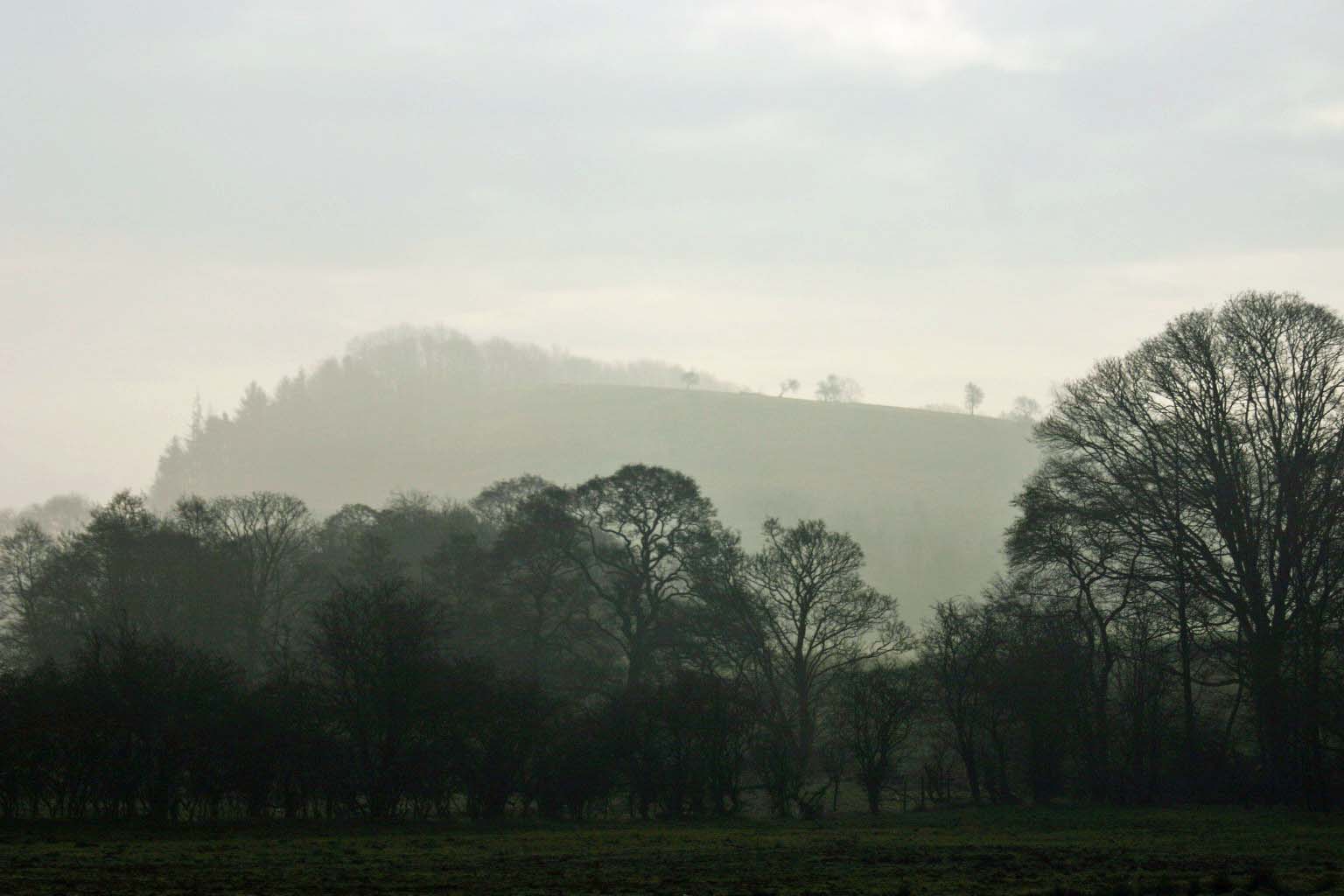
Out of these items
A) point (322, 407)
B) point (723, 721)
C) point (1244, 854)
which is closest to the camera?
point (1244, 854)

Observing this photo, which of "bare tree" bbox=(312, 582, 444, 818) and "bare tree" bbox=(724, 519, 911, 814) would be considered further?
"bare tree" bbox=(724, 519, 911, 814)

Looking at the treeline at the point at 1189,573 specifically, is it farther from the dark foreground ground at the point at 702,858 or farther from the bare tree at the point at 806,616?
the bare tree at the point at 806,616

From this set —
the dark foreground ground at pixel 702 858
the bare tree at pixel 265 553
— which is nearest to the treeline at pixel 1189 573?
the dark foreground ground at pixel 702 858

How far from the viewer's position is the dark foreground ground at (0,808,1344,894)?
1922 cm

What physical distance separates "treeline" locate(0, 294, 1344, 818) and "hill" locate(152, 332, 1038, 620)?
54333mm

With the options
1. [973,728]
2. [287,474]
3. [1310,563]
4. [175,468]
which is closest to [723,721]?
[973,728]

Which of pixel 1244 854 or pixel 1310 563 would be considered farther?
pixel 1310 563

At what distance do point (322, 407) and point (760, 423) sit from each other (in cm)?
6432

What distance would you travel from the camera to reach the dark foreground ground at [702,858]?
1922cm

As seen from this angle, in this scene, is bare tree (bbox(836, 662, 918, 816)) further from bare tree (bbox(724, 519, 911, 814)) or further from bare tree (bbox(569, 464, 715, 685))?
bare tree (bbox(569, 464, 715, 685))

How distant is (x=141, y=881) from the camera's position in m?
19.5

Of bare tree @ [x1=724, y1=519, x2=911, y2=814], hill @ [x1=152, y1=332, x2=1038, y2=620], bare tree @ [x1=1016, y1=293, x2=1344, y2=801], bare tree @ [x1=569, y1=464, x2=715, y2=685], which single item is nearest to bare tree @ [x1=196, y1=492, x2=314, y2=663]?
bare tree @ [x1=569, y1=464, x2=715, y2=685]

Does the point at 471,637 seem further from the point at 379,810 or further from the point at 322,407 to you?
the point at 322,407

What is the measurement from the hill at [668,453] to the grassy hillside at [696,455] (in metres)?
0.28
